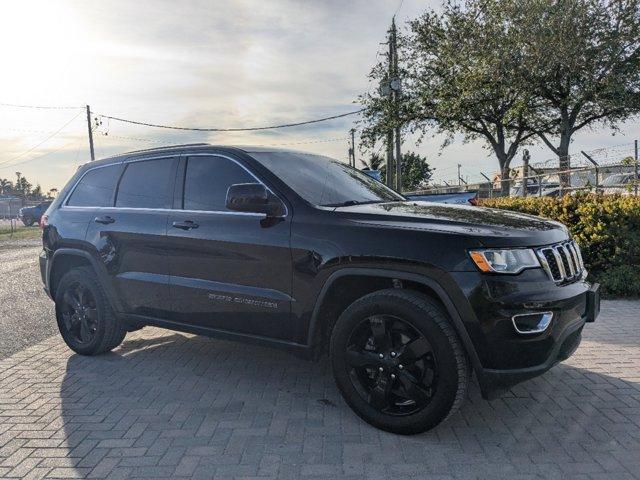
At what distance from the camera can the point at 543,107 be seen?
82.8 feet

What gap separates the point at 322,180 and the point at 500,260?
1.64 meters

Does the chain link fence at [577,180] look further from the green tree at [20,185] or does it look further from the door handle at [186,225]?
the green tree at [20,185]

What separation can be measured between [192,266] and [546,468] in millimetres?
2679

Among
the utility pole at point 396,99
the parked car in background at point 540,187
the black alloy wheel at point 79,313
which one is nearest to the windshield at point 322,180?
the black alloy wheel at point 79,313

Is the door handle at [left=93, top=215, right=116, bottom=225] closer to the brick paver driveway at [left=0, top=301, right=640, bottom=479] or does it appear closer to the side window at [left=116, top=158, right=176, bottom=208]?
the side window at [left=116, top=158, right=176, bottom=208]

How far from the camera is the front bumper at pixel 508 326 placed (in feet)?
9.73

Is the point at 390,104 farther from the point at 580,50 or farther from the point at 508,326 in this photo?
the point at 508,326

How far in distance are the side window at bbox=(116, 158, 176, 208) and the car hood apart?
1.60 metres

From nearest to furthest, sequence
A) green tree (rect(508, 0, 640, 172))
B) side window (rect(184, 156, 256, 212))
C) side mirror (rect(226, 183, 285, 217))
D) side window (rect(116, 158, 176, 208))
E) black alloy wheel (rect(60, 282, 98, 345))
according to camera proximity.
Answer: side mirror (rect(226, 183, 285, 217)) < side window (rect(184, 156, 256, 212)) < side window (rect(116, 158, 176, 208)) < black alloy wheel (rect(60, 282, 98, 345)) < green tree (rect(508, 0, 640, 172))

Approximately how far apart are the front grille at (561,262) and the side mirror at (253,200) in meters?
1.69

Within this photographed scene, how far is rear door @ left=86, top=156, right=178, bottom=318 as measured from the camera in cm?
432

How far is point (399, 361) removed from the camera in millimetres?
3260

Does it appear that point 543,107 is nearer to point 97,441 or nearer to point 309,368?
point 309,368

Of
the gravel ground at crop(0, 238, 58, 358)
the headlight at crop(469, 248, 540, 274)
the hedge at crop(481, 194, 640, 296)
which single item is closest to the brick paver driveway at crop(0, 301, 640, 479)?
the gravel ground at crop(0, 238, 58, 358)
